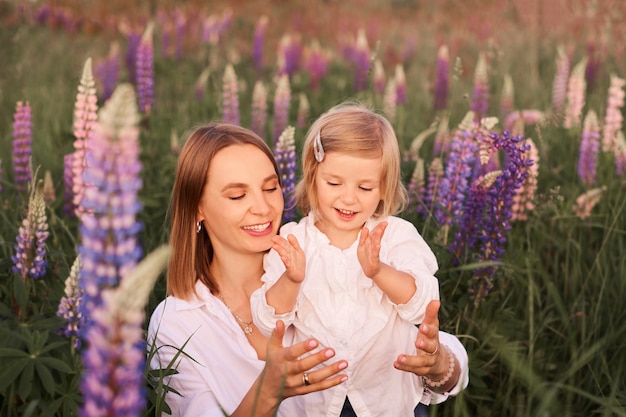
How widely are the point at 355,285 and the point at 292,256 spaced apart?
37cm

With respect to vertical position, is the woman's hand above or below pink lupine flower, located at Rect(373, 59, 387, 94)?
below

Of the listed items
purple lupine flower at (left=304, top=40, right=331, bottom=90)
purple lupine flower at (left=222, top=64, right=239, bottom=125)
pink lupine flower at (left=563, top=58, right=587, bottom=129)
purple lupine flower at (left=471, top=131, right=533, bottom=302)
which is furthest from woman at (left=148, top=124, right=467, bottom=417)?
purple lupine flower at (left=304, top=40, right=331, bottom=90)

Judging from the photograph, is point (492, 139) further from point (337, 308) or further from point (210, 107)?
point (210, 107)

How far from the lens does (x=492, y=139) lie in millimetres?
2758

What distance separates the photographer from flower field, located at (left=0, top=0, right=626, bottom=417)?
3.43 ft

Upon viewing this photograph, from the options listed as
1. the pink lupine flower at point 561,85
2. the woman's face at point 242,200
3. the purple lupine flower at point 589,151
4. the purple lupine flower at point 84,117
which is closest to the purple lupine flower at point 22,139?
the purple lupine flower at point 84,117

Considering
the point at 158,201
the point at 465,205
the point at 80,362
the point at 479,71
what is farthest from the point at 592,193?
the point at 80,362

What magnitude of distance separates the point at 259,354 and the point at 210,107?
146 inches

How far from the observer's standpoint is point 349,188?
2295mm

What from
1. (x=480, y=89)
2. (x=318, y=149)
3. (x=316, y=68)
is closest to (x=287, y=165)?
(x=318, y=149)

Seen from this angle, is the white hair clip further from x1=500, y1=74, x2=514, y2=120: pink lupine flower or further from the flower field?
x1=500, y1=74, x2=514, y2=120: pink lupine flower

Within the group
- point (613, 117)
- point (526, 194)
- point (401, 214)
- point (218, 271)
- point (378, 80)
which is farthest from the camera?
point (378, 80)

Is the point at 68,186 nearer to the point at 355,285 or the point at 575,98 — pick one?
the point at 355,285

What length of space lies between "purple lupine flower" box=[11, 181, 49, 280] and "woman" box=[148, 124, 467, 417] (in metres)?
0.44
